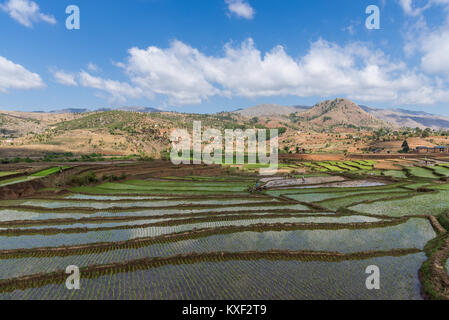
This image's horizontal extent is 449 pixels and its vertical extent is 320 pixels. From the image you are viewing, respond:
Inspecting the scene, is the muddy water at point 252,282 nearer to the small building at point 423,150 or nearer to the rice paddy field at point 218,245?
the rice paddy field at point 218,245

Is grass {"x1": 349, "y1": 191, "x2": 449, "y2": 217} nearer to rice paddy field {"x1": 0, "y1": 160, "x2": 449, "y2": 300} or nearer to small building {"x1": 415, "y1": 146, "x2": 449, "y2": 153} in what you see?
rice paddy field {"x1": 0, "y1": 160, "x2": 449, "y2": 300}

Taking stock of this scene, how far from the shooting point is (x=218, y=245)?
613 inches

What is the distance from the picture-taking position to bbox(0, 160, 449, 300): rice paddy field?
10867 mm

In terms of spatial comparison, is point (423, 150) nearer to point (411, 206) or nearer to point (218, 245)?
point (411, 206)

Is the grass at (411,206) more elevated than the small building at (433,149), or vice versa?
the small building at (433,149)

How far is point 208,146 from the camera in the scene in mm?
120000

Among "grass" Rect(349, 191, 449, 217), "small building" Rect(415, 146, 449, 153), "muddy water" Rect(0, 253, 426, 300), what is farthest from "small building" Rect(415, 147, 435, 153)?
"muddy water" Rect(0, 253, 426, 300)

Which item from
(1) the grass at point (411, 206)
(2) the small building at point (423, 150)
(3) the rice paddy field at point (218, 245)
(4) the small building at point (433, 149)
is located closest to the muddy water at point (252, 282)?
(3) the rice paddy field at point (218, 245)

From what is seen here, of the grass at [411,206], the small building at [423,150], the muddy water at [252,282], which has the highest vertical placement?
the small building at [423,150]

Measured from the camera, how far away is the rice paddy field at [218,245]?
10.9 metres

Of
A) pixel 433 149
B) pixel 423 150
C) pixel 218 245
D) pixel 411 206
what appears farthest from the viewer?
pixel 423 150

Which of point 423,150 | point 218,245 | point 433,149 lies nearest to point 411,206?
point 218,245

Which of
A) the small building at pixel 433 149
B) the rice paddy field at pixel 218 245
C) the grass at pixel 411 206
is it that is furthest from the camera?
the small building at pixel 433 149

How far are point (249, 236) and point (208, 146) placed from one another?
104m
